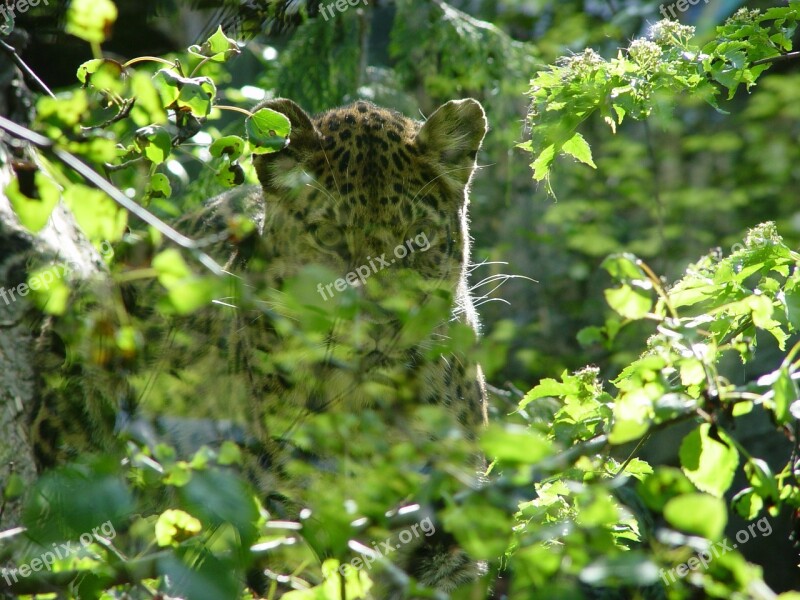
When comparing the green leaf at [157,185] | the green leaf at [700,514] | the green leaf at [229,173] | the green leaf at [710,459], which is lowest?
the green leaf at [710,459]

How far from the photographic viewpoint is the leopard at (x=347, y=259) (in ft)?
13.4

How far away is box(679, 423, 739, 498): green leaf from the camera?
1.99 meters

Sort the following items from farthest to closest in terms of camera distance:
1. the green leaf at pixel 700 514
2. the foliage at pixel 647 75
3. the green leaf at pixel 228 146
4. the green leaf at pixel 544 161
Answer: the green leaf at pixel 544 161 → the foliage at pixel 647 75 → the green leaf at pixel 228 146 → the green leaf at pixel 700 514

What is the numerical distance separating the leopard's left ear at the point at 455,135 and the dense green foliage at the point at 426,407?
838 mm

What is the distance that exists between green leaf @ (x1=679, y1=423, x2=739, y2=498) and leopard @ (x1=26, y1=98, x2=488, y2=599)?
1895 millimetres

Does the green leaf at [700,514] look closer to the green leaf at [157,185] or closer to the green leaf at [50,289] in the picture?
the green leaf at [50,289]

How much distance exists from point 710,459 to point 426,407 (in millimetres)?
680

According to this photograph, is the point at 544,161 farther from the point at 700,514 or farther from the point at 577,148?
the point at 700,514

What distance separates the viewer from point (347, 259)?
14.9 feet

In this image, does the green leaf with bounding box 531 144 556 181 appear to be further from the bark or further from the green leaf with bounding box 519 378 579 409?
the bark

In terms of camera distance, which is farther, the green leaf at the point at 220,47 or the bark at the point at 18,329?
the bark at the point at 18,329

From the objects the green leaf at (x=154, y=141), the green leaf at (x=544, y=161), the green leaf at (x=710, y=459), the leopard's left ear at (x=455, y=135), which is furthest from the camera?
the leopard's left ear at (x=455, y=135)

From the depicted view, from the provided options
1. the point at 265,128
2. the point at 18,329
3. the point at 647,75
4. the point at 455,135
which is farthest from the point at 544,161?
the point at 18,329

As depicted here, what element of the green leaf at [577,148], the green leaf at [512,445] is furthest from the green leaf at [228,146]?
the green leaf at [512,445]
